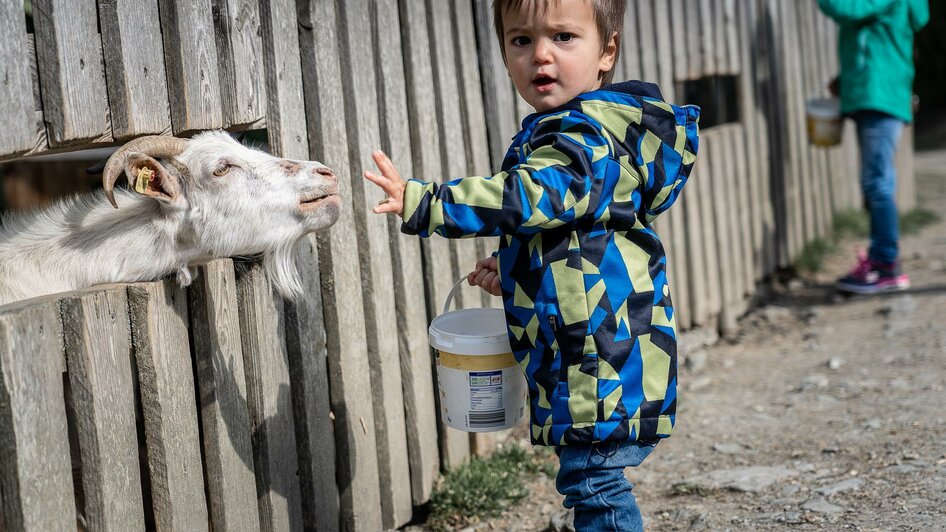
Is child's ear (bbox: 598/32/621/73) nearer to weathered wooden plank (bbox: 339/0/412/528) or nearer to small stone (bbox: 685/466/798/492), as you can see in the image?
weathered wooden plank (bbox: 339/0/412/528)

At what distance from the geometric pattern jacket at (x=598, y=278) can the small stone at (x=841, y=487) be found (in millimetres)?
1422

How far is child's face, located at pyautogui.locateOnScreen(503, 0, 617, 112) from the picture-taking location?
8.42ft

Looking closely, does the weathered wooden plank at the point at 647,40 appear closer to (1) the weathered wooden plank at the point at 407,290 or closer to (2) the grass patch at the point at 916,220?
(1) the weathered wooden plank at the point at 407,290

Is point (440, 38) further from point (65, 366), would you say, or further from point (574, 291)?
point (65, 366)

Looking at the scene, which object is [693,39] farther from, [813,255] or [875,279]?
[813,255]

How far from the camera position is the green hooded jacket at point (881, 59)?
6.57 meters

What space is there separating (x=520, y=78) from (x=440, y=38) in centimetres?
141

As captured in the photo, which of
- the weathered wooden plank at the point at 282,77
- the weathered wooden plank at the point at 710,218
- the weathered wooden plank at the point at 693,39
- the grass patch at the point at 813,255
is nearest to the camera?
the weathered wooden plank at the point at 282,77

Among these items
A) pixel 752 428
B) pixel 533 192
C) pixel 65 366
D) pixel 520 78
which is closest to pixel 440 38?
pixel 520 78

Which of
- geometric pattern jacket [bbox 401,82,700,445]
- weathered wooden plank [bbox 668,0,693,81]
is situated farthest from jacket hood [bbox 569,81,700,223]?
weathered wooden plank [bbox 668,0,693,81]

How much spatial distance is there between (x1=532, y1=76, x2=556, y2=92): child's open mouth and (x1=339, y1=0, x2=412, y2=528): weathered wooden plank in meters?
1.07

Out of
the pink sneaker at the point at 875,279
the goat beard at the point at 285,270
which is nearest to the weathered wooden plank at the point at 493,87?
the goat beard at the point at 285,270

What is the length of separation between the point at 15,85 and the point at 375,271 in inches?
58.9

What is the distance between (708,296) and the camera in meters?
6.39
